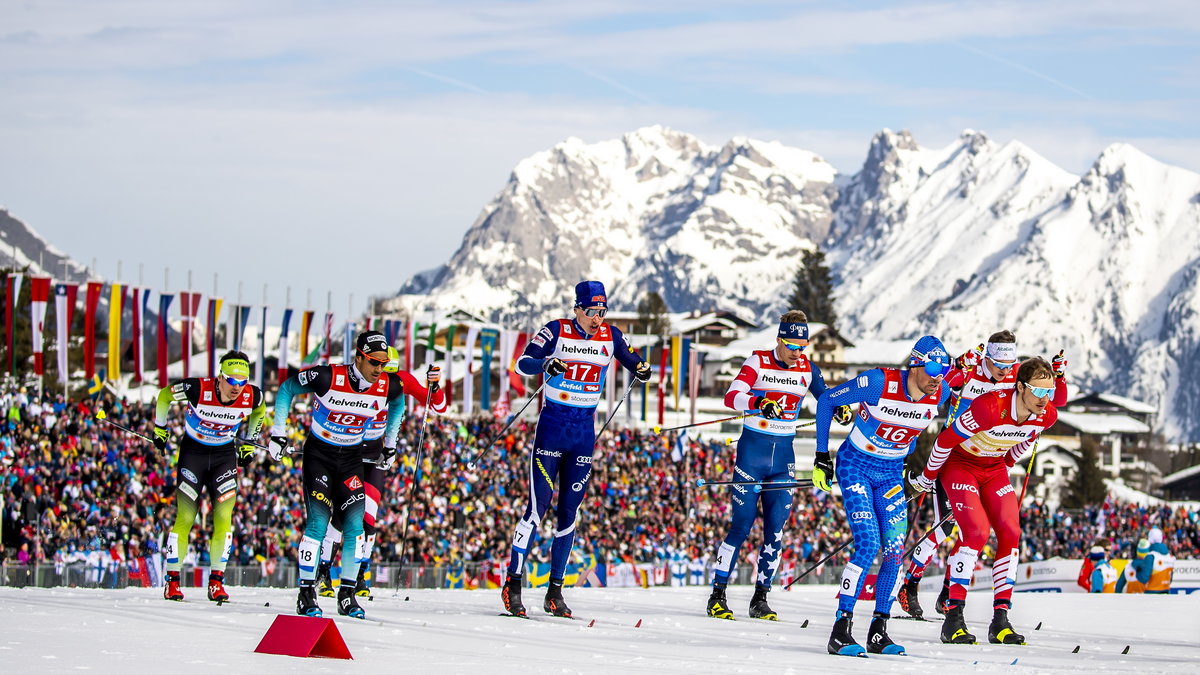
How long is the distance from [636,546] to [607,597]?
17.1m

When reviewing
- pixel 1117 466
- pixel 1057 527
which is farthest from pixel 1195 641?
pixel 1117 466

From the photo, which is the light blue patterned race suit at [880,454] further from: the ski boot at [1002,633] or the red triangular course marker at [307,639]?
the red triangular course marker at [307,639]

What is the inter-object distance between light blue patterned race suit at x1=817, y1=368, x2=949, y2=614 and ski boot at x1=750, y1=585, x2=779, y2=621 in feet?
7.37

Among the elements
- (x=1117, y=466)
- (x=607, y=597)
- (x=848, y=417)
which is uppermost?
(x=848, y=417)

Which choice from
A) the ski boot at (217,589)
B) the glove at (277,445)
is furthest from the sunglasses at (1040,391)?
the ski boot at (217,589)

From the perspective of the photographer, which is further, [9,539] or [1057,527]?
[1057,527]

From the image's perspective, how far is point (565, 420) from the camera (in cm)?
1312

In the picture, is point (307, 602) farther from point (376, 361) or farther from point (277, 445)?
point (376, 361)

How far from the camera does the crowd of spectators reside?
26.8 metres

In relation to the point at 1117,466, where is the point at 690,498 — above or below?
above

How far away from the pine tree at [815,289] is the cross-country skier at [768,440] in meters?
160

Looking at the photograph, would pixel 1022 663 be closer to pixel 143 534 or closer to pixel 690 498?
pixel 143 534

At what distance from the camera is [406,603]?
14.3 m

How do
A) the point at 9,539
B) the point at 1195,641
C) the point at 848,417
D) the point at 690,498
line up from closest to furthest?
the point at 848,417 < the point at 1195,641 < the point at 9,539 < the point at 690,498
